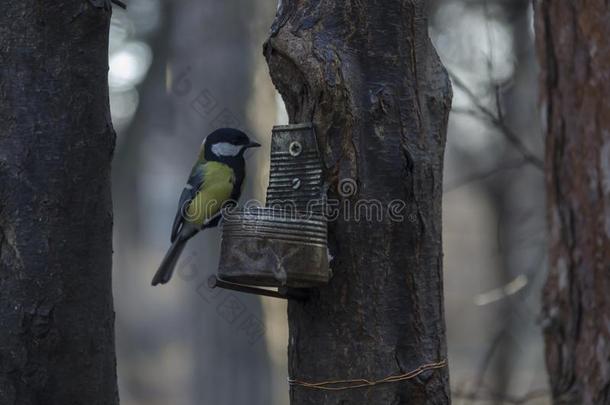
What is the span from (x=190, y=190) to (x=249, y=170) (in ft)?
6.69

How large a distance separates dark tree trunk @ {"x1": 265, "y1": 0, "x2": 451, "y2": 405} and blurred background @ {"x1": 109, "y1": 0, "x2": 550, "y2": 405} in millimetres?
2172

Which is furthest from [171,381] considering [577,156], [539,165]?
[577,156]

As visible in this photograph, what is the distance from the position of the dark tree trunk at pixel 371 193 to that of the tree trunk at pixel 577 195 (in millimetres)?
1568

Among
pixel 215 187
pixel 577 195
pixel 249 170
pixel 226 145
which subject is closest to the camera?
pixel 577 195

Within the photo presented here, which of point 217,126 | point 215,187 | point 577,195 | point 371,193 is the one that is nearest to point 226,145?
point 215,187

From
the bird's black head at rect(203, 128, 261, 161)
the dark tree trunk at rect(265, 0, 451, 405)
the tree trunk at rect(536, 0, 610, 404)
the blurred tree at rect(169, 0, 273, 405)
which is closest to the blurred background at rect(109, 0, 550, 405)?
the blurred tree at rect(169, 0, 273, 405)

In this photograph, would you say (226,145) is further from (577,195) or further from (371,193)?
(371,193)

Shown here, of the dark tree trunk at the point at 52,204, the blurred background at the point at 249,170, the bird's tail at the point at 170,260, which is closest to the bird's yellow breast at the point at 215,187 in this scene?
the bird's tail at the point at 170,260

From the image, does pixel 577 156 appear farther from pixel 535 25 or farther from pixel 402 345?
pixel 402 345

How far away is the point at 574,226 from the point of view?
3869 mm

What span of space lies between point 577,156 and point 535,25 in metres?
0.72

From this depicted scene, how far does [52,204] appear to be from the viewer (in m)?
2.28

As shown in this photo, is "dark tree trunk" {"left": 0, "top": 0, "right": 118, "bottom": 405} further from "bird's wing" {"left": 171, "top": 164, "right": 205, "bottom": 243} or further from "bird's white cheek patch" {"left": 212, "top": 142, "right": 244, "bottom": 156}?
"bird's wing" {"left": 171, "top": 164, "right": 205, "bottom": 243}

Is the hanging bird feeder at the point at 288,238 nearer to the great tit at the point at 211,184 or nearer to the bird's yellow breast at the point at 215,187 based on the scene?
the great tit at the point at 211,184
